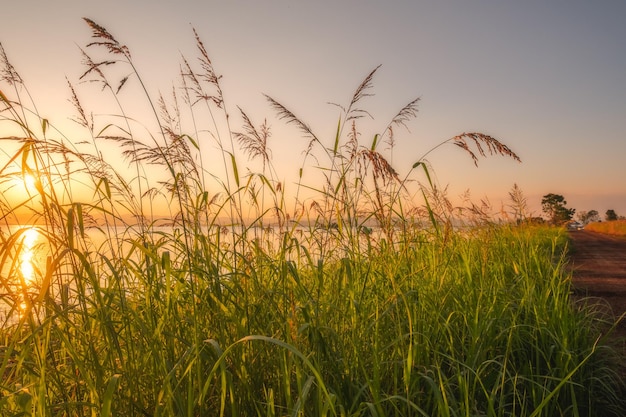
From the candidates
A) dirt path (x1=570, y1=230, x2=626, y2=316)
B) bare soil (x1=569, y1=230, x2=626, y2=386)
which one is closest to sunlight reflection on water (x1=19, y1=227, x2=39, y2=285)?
bare soil (x1=569, y1=230, x2=626, y2=386)

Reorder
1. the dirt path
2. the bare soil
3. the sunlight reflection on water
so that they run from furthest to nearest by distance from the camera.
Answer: the dirt path, the bare soil, the sunlight reflection on water

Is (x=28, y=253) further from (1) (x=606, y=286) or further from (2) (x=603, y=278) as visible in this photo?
(2) (x=603, y=278)

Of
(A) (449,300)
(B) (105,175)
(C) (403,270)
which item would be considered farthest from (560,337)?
(B) (105,175)

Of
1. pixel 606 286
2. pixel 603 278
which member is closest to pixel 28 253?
pixel 606 286

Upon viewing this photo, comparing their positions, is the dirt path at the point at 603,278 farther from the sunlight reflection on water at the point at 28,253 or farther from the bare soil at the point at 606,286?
the sunlight reflection on water at the point at 28,253

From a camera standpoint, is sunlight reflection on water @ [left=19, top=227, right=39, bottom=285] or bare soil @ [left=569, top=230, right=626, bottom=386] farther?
bare soil @ [left=569, top=230, right=626, bottom=386]

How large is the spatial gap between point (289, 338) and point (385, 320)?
0.92 meters

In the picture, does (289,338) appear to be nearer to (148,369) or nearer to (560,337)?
(148,369)

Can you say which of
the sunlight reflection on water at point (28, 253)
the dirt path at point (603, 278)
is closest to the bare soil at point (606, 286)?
the dirt path at point (603, 278)

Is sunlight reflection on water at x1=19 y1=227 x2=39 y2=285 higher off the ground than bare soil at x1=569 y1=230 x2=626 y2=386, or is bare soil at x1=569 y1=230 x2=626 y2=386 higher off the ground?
sunlight reflection on water at x1=19 y1=227 x2=39 y2=285

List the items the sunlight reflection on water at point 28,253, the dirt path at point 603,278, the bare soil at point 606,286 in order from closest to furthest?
the sunlight reflection on water at point 28,253 → the bare soil at point 606,286 → the dirt path at point 603,278

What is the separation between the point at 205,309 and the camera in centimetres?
227

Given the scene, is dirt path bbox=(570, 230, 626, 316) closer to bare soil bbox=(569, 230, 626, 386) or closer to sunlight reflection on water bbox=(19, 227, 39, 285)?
bare soil bbox=(569, 230, 626, 386)

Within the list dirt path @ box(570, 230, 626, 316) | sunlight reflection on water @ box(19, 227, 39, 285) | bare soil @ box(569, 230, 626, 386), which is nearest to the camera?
sunlight reflection on water @ box(19, 227, 39, 285)
